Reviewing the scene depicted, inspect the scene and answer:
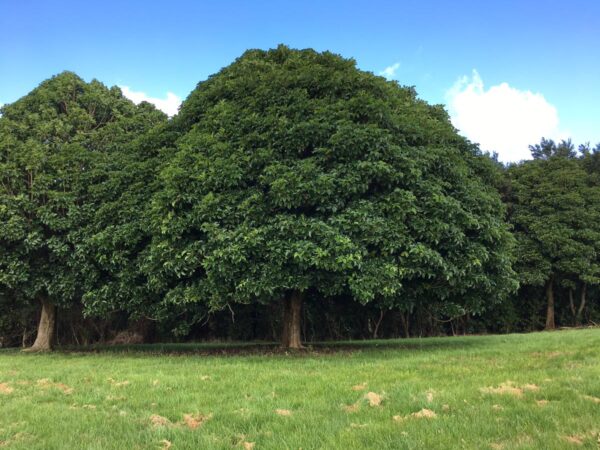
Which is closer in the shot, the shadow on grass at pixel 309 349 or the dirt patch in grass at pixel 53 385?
the dirt patch in grass at pixel 53 385

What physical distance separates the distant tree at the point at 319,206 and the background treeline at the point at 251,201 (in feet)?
0.17

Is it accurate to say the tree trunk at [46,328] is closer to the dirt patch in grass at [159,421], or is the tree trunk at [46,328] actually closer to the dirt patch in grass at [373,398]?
the dirt patch in grass at [159,421]

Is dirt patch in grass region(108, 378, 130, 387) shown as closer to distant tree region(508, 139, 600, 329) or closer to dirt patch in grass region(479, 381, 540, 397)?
dirt patch in grass region(479, 381, 540, 397)

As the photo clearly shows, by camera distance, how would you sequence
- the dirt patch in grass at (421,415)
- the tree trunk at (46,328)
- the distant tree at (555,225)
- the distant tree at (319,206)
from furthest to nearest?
the distant tree at (555,225) < the tree trunk at (46,328) < the distant tree at (319,206) < the dirt patch in grass at (421,415)

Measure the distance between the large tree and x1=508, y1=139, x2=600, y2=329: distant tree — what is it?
22514 millimetres

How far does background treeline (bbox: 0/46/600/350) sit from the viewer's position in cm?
1255

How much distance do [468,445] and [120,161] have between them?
15619 millimetres

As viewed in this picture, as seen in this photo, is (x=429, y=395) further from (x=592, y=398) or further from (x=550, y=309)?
(x=550, y=309)

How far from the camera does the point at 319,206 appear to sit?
1289 cm

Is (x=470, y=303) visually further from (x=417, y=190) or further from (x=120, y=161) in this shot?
(x=120, y=161)

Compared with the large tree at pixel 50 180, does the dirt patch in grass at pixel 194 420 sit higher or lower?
lower

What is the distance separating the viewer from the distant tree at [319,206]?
12344mm

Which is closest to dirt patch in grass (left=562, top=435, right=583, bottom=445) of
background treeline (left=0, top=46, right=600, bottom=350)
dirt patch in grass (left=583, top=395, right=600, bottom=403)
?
dirt patch in grass (left=583, top=395, right=600, bottom=403)

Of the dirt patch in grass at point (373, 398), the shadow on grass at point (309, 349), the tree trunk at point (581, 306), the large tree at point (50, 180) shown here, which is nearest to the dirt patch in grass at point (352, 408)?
the dirt patch in grass at point (373, 398)
